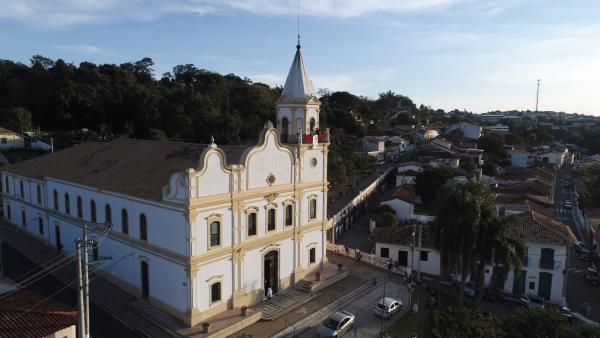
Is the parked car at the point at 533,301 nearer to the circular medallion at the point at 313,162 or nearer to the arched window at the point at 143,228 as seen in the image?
the circular medallion at the point at 313,162

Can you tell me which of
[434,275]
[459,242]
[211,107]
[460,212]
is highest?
[211,107]

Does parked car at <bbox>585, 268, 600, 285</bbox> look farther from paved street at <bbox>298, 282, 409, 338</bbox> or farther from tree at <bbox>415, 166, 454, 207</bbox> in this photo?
paved street at <bbox>298, 282, 409, 338</bbox>

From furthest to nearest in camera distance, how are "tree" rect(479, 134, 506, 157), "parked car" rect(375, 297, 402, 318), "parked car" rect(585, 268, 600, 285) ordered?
"tree" rect(479, 134, 506, 157) < "parked car" rect(585, 268, 600, 285) < "parked car" rect(375, 297, 402, 318)

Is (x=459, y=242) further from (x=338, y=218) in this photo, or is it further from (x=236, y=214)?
(x=338, y=218)

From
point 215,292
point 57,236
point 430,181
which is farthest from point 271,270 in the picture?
point 430,181

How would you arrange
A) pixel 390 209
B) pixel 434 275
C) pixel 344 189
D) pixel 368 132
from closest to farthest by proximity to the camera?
1. pixel 434 275
2. pixel 390 209
3. pixel 344 189
4. pixel 368 132

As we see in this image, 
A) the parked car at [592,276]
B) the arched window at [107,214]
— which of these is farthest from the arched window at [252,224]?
the parked car at [592,276]

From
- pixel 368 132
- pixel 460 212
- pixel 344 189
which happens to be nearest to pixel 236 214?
pixel 460 212

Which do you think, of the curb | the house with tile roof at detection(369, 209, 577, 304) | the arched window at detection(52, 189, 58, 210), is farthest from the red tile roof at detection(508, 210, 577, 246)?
the arched window at detection(52, 189, 58, 210)
